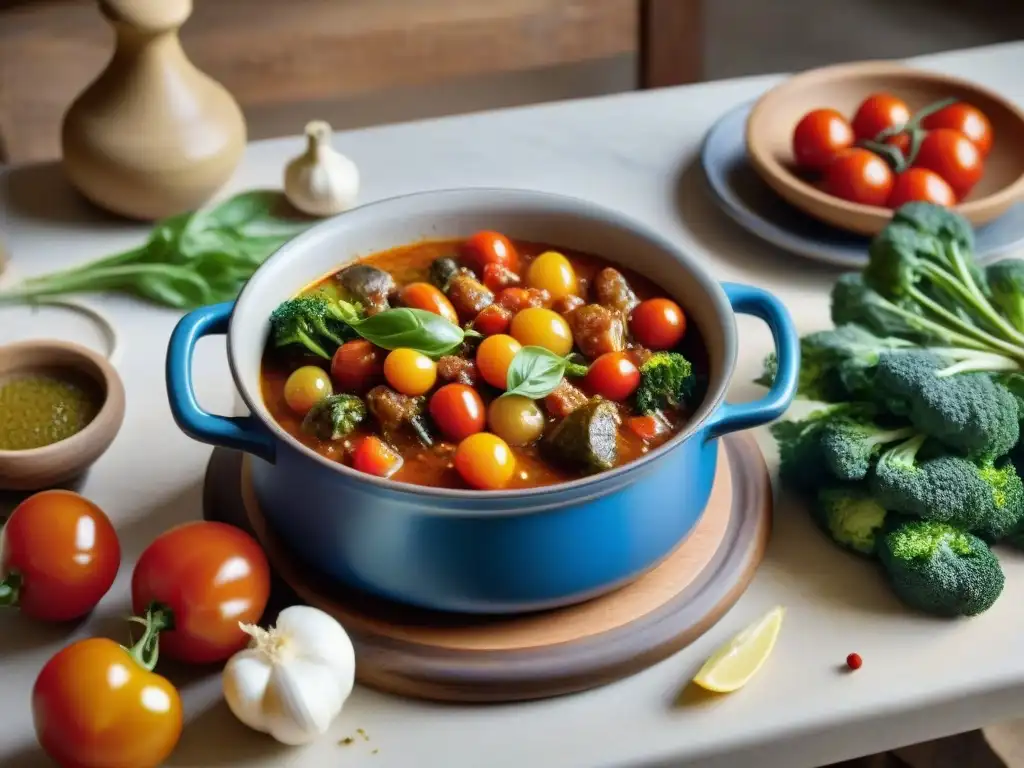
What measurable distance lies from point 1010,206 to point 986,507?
A: 67cm

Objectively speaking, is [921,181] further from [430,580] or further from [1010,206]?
[430,580]

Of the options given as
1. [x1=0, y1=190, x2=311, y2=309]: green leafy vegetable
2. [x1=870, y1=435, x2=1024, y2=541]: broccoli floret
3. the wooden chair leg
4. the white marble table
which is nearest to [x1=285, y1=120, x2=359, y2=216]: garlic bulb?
[x1=0, y1=190, x2=311, y2=309]: green leafy vegetable

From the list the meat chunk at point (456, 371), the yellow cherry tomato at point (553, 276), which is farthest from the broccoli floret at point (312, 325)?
the yellow cherry tomato at point (553, 276)

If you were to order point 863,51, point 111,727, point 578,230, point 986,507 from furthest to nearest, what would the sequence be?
1. point 863,51
2. point 578,230
3. point 986,507
4. point 111,727

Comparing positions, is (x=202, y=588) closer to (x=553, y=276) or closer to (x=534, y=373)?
(x=534, y=373)

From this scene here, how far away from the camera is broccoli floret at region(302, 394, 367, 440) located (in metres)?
1.18

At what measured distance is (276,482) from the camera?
3.78 ft

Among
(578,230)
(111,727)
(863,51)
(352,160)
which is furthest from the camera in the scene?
(863,51)

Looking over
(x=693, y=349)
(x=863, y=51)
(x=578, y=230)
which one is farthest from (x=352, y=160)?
(x=863, y=51)

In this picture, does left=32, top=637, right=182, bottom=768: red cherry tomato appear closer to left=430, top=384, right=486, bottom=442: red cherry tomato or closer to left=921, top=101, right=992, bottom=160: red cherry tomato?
left=430, top=384, right=486, bottom=442: red cherry tomato

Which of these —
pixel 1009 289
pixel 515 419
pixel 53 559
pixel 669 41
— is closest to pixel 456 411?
pixel 515 419

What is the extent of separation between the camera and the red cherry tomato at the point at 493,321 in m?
1.29

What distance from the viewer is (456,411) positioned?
118cm

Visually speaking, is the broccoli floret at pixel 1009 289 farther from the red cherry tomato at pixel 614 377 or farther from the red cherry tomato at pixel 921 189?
the red cherry tomato at pixel 614 377
